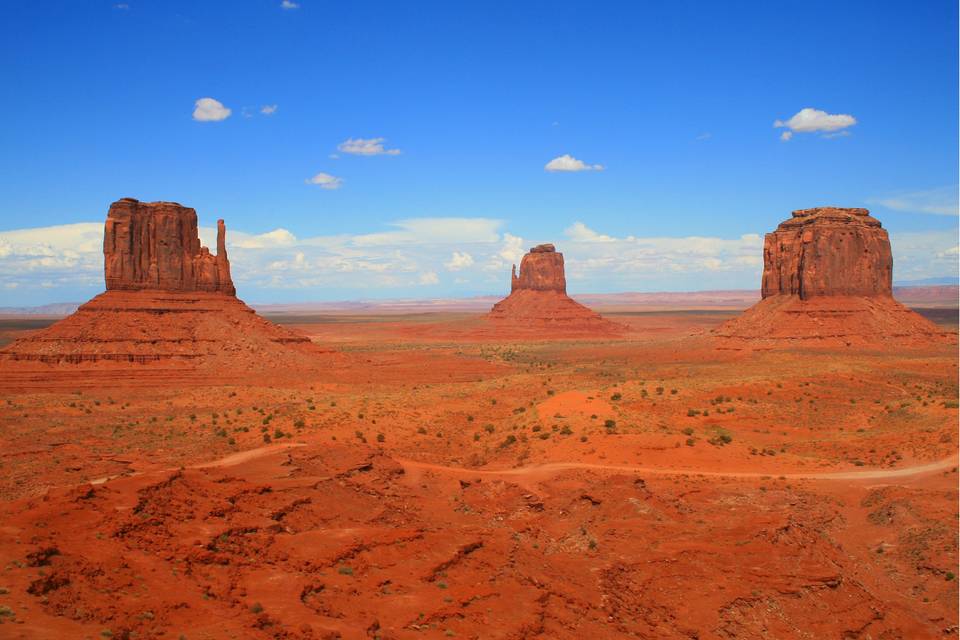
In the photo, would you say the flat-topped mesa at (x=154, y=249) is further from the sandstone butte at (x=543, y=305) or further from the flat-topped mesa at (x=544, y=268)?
the flat-topped mesa at (x=544, y=268)

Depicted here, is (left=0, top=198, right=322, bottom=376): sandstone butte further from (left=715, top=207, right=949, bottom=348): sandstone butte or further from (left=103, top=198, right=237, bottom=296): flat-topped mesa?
(left=715, top=207, right=949, bottom=348): sandstone butte

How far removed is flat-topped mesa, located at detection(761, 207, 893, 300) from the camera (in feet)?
254

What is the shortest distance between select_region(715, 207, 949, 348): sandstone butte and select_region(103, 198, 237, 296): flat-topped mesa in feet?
170

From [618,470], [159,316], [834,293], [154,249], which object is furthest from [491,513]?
[834,293]

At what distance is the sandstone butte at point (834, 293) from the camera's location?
75.1 m

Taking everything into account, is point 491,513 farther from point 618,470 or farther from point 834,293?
point 834,293

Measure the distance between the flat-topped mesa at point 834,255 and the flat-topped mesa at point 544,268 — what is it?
2271 inches

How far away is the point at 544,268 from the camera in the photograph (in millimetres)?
137875

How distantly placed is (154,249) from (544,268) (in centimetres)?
8560

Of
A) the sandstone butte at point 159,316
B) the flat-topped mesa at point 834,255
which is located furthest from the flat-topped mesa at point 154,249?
the flat-topped mesa at point 834,255

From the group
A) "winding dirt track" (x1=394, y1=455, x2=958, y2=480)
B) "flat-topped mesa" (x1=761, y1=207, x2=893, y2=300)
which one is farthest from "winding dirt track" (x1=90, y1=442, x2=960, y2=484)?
"flat-topped mesa" (x1=761, y1=207, x2=893, y2=300)

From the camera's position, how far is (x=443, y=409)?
4122 centimetres

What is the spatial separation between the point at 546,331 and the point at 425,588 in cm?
11025

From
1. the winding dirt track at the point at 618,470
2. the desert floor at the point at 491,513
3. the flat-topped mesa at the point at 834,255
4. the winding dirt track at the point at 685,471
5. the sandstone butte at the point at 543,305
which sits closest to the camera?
the desert floor at the point at 491,513
